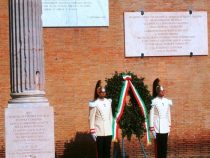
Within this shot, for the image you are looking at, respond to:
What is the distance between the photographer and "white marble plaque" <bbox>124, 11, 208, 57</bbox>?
15.5 meters

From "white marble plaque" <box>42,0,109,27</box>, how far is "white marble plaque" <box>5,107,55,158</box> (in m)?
5.57

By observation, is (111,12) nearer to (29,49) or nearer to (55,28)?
(55,28)

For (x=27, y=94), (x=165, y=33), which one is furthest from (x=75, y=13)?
(x=27, y=94)

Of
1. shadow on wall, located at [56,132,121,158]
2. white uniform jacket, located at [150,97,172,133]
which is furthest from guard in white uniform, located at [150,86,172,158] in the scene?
shadow on wall, located at [56,132,121,158]

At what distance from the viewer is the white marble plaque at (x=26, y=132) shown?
984 cm

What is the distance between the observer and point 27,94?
9977 mm

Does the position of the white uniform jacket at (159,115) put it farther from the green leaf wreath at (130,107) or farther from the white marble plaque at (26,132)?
the white marble plaque at (26,132)

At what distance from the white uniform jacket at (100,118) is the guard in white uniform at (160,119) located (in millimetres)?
1041

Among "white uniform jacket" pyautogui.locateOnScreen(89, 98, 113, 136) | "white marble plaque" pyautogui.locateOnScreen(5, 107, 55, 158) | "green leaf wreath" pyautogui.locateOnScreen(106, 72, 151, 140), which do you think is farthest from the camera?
"green leaf wreath" pyautogui.locateOnScreen(106, 72, 151, 140)

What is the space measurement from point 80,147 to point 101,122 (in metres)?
3.08

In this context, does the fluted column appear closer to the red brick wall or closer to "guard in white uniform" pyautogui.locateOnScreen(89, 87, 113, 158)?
"guard in white uniform" pyautogui.locateOnScreen(89, 87, 113, 158)

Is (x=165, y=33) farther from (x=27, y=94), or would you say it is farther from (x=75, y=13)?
(x=27, y=94)

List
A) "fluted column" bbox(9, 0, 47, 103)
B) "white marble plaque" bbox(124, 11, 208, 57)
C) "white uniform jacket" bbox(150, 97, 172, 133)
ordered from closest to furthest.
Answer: "fluted column" bbox(9, 0, 47, 103)
"white uniform jacket" bbox(150, 97, 172, 133)
"white marble plaque" bbox(124, 11, 208, 57)

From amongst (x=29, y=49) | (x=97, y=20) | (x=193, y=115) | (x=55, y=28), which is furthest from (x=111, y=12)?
(x=29, y=49)
